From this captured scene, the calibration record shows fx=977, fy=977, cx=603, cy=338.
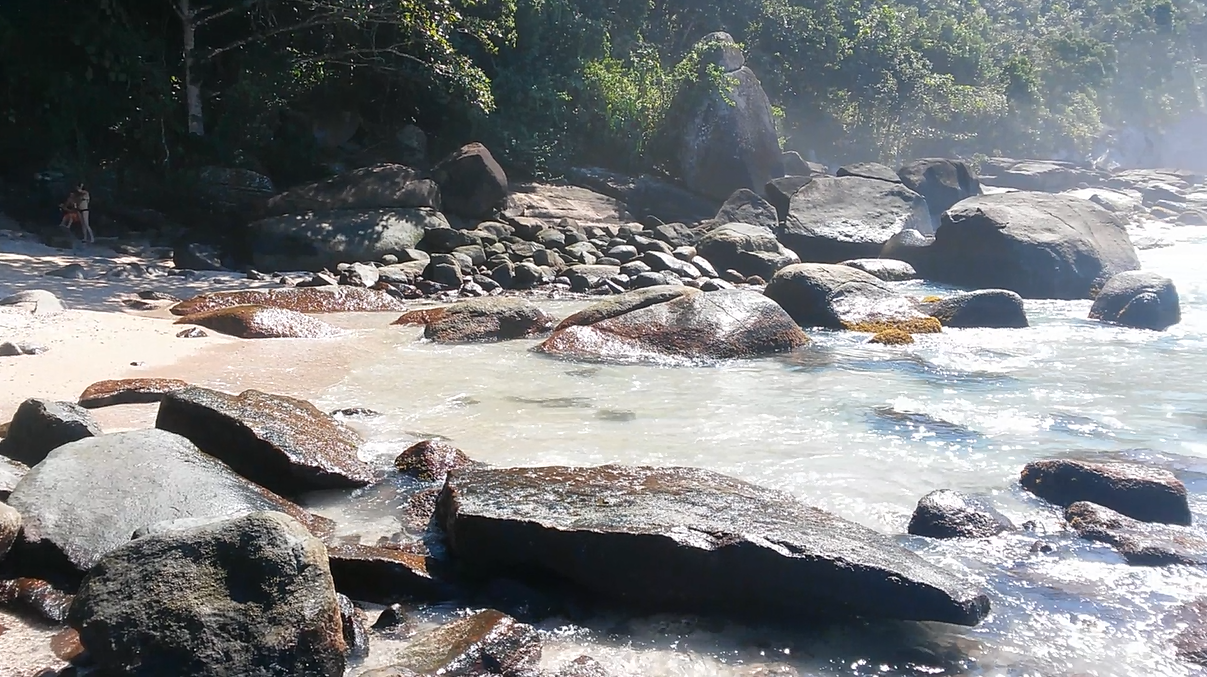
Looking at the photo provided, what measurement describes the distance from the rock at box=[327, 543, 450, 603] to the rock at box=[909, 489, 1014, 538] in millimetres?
2443

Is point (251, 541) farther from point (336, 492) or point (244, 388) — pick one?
point (244, 388)

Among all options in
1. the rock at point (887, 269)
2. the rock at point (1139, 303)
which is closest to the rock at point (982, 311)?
the rock at point (1139, 303)

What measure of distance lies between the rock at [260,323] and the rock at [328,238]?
389cm

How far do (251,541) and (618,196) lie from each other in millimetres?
18155

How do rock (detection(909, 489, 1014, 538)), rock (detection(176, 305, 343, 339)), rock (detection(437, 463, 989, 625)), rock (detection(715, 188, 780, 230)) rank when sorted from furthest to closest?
rock (detection(715, 188, 780, 230)), rock (detection(176, 305, 343, 339)), rock (detection(909, 489, 1014, 538)), rock (detection(437, 463, 989, 625))

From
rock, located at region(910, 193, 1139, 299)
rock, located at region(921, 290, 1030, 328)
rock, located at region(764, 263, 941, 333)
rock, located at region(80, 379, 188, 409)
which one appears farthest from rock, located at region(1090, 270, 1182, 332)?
rock, located at region(80, 379, 188, 409)

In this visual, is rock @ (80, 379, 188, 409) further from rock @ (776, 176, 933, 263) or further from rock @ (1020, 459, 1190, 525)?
rock @ (776, 176, 933, 263)

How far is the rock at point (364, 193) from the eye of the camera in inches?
583

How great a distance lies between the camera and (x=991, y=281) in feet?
49.6

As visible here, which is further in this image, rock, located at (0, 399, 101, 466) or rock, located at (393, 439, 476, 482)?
rock, located at (393, 439, 476, 482)

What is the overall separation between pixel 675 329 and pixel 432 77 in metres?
9.74

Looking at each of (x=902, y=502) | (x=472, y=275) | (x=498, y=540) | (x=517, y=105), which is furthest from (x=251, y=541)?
(x=517, y=105)

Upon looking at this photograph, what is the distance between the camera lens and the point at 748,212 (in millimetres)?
19141

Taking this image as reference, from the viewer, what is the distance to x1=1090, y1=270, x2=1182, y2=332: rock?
1199cm
